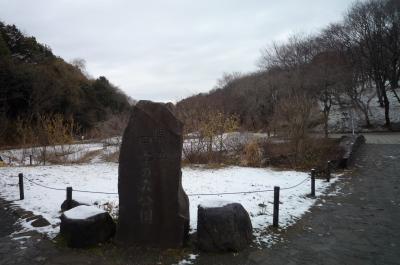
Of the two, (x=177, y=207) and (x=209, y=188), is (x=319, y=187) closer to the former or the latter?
(x=209, y=188)

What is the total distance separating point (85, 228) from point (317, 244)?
4119 mm

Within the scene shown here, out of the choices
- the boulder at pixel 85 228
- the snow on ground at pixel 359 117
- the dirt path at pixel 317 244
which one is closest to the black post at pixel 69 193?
the dirt path at pixel 317 244

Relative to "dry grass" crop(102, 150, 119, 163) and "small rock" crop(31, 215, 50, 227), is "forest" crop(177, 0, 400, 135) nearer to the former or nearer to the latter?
"dry grass" crop(102, 150, 119, 163)

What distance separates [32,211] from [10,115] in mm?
24696

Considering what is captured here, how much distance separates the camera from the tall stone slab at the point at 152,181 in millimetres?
5867

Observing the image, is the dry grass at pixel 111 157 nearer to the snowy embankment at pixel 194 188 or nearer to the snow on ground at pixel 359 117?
the snowy embankment at pixel 194 188

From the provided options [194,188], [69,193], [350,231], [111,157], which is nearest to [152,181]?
[69,193]

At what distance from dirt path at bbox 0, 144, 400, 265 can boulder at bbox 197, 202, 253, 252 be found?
0.18 metres

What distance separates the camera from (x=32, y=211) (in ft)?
25.6

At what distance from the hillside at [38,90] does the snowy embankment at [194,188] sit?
37.3ft

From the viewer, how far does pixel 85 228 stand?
575cm

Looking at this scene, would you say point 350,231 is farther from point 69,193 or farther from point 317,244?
point 69,193

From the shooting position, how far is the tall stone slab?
5867mm

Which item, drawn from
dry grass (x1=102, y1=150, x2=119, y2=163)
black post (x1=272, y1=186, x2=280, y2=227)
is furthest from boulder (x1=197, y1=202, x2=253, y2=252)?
Result: dry grass (x1=102, y1=150, x2=119, y2=163)
